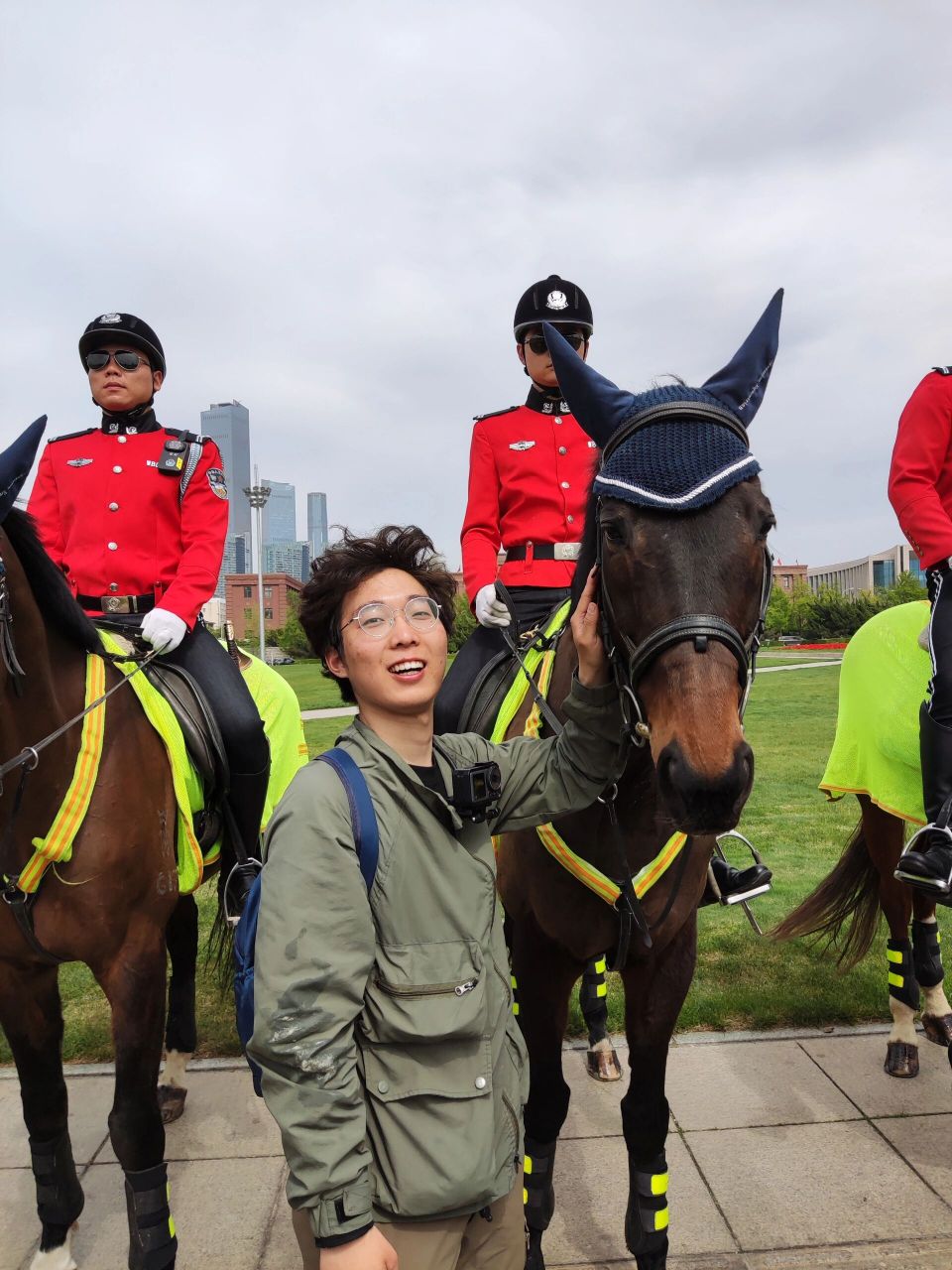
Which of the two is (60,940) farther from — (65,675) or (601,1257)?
(601,1257)

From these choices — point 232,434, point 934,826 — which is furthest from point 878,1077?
Answer: point 232,434

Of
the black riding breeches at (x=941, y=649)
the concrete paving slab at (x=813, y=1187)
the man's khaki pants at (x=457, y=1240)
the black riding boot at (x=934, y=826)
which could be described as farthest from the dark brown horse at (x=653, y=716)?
the black riding breeches at (x=941, y=649)

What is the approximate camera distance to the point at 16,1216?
369cm

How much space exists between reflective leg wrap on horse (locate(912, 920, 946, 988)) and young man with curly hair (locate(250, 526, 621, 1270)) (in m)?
3.69

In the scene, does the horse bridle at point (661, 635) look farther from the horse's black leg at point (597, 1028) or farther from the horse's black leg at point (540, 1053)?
the horse's black leg at point (597, 1028)

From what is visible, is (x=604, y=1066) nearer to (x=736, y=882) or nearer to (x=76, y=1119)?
(x=736, y=882)

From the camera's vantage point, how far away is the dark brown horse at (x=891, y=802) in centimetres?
459

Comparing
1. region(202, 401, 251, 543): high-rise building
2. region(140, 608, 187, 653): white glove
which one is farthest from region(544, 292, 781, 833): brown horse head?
region(202, 401, 251, 543): high-rise building

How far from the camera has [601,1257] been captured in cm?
333

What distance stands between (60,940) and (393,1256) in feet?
6.35

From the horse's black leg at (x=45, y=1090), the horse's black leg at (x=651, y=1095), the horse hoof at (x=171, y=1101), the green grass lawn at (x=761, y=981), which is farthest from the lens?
the green grass lawn at (x=761, y=981)

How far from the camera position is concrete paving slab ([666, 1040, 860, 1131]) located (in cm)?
420

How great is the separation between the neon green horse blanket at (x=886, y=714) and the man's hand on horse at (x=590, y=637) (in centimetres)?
281

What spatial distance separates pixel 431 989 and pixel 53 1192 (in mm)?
2520
